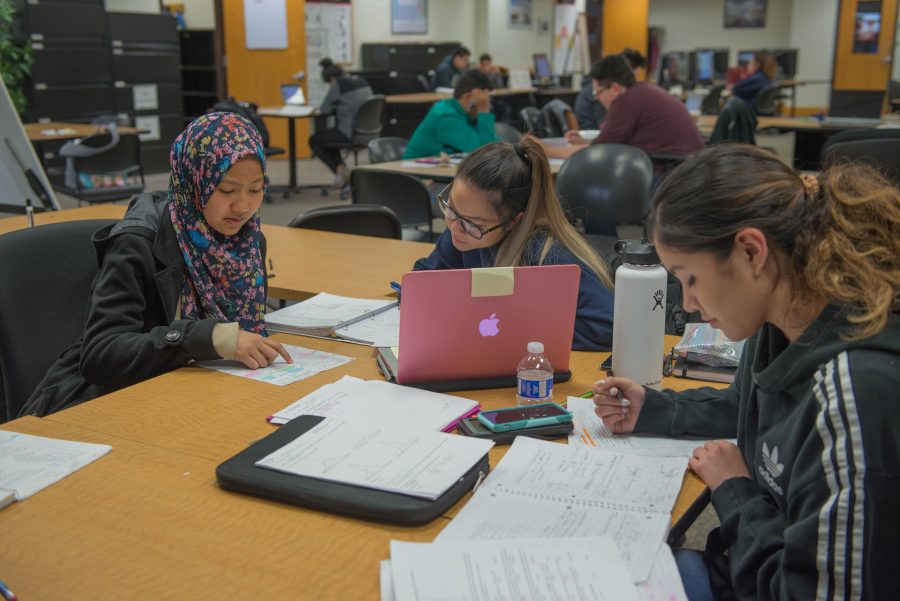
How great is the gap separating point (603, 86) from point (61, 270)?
416 centimetres

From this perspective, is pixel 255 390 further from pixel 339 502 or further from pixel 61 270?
pixel 61 270

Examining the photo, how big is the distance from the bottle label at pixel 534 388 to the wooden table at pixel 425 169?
117 inches

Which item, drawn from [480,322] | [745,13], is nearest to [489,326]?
[480,322]

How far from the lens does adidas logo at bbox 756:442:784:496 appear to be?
1.13m

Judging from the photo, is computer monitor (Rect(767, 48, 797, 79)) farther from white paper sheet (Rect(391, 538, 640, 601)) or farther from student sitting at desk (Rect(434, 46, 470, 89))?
white paper sheet (Rect(391, 538, 640, 601))

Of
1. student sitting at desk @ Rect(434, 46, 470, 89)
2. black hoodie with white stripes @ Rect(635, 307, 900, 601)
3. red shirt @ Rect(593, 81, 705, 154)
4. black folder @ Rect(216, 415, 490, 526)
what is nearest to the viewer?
black hoodie with white stripes @ Rect(635, 307, 900, 601)

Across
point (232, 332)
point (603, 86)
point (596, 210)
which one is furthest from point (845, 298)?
point (603, 86)

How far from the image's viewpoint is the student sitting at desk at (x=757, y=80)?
9273 mm

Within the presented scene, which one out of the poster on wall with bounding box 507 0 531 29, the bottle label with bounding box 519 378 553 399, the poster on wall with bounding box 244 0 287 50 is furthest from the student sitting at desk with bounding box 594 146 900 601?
the poster on wall with bounding box 507 0 531 29

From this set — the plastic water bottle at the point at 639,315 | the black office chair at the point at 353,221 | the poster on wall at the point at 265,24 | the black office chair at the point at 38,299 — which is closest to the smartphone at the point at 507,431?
the plastic water bottle at the point at 639,315

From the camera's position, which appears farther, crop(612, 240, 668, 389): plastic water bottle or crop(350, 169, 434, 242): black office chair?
crop(350, 169, 434, 242): black office chair

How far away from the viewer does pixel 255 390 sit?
1676mm

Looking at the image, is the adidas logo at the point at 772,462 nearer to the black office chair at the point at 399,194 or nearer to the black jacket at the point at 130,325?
the black jacket at the point at 130,325

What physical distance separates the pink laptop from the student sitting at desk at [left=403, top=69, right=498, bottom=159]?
3.71 m
